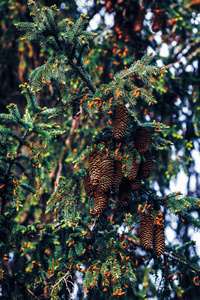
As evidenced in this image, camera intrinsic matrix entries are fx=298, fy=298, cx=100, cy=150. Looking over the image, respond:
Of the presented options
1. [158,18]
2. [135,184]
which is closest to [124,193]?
[135,184]

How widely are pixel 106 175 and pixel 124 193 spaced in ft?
0.87

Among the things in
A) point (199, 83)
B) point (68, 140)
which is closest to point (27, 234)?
point (68, 140)

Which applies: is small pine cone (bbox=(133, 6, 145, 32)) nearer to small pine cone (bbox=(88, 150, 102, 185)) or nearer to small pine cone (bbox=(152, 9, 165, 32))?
small pine cone (bbox=(152, 9, 165, 32))

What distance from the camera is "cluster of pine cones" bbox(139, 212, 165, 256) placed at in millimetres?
2143

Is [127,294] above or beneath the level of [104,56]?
beneath

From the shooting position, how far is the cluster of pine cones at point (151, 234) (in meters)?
2.14

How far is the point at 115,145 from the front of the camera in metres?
2.46

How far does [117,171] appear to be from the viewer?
218 centimetres

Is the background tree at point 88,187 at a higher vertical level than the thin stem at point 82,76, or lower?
lower

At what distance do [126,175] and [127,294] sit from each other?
5.02 feet

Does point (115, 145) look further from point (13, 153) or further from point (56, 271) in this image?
point (56, 271)

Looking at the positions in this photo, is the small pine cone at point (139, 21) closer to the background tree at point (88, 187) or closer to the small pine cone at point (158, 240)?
the background tree at point (88, 187)

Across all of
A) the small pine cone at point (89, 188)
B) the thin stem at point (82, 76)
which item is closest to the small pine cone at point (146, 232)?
the small pine cone at point (89, 188)

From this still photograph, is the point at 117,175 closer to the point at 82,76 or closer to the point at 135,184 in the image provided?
the point at 135,184
